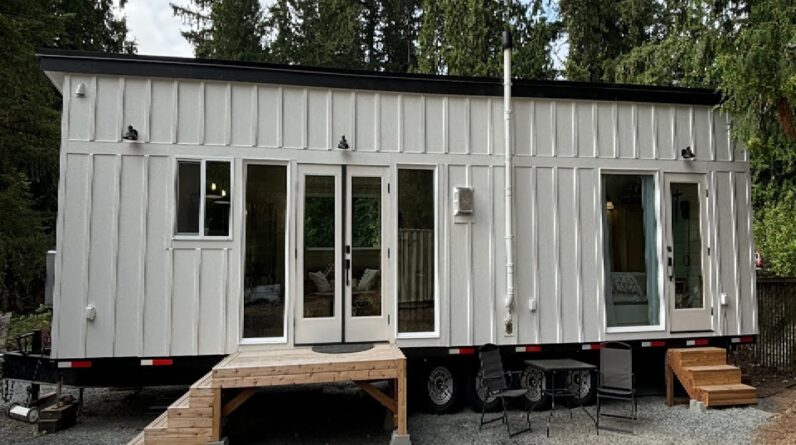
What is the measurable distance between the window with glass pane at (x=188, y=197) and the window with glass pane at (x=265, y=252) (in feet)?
1.51

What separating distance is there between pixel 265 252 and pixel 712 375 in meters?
4.78

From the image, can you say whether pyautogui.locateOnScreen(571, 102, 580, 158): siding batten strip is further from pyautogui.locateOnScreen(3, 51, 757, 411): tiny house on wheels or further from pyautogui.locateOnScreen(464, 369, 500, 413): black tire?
pyautogui.locateOnScreen(464, 369, 500, 413): black tire

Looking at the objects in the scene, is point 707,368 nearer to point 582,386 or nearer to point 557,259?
point 582,386

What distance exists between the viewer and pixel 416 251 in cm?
511

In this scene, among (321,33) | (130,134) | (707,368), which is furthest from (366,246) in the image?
(321,33)

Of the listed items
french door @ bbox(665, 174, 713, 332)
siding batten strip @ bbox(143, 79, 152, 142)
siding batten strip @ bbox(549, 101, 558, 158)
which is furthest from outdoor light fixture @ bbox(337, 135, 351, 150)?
french door @ bbox(665, 174, 713, 332)

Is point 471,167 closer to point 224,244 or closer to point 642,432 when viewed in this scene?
point 224,244

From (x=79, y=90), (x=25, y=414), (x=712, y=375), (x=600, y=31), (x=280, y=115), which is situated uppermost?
(x=600, y=31)

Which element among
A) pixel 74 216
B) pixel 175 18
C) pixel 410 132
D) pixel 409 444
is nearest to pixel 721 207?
pixel 410 132

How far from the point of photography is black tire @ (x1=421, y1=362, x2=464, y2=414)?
5051mm

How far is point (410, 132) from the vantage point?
5148mm

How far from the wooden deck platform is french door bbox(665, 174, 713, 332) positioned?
341 cm

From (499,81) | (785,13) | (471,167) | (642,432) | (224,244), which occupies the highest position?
(785,13)

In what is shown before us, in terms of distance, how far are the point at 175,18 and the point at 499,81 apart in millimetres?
17624
